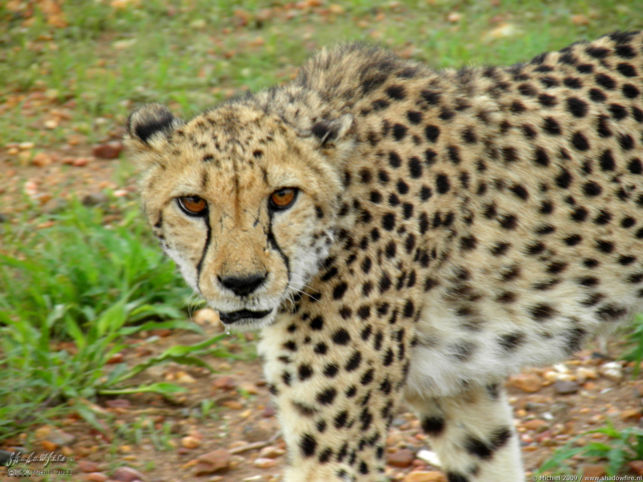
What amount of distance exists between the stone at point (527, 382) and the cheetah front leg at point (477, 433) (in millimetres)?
961

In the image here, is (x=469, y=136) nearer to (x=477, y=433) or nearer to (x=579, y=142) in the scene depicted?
(x=579, y=142)

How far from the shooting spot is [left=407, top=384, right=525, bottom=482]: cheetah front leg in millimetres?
3699

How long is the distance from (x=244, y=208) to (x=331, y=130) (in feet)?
1.27

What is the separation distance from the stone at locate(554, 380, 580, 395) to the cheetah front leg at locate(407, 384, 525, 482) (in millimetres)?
904

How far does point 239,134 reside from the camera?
3123mm

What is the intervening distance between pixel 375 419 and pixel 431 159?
0.89 meters

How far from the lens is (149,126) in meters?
3.29

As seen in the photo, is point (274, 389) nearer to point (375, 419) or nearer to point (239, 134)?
point (375, 419)

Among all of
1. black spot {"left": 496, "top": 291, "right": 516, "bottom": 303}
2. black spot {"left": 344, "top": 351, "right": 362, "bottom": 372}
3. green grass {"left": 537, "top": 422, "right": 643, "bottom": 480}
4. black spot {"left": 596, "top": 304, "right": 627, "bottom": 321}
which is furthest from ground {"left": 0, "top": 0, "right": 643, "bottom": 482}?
black spot {"left": 344, "top": 351, "right": 362, "bottom": 372}

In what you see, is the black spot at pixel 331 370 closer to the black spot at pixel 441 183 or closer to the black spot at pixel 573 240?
the black spot at pixel 441 183

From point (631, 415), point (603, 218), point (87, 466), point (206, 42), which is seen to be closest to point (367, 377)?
point (603, 218)

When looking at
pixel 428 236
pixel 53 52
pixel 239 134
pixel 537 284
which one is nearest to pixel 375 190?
pixel 428 236

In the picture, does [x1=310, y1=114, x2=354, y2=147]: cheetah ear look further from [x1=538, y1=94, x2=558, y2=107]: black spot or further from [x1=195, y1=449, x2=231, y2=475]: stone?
[x1=195, y1=449, x2=231, y2=475]: stone

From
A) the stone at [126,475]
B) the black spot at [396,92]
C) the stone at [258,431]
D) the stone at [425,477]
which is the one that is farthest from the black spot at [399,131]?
the stone at [126,475]
